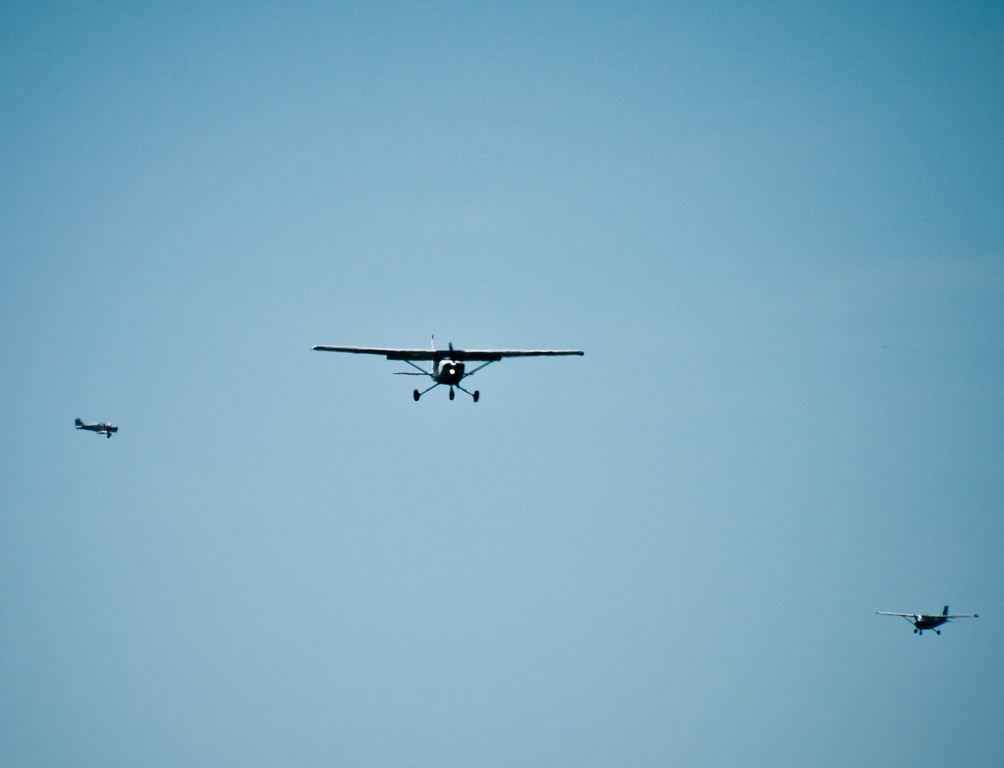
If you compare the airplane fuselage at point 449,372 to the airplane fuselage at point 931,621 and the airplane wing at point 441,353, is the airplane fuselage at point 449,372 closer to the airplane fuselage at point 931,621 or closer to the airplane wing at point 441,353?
the airplane wing at point 441,353

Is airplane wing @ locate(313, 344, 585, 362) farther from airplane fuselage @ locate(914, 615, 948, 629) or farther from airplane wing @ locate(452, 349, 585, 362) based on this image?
airplane fuselage @ locate(914, 615, 948, 629)

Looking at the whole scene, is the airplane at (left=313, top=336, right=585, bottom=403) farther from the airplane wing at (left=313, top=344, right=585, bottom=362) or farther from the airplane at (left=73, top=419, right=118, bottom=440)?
the airplane at (left=73, top=419, right=118, bottom=440)

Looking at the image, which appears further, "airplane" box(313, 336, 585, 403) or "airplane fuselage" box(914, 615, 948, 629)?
"airplane fuselage" box(914, 615, 948, 629)

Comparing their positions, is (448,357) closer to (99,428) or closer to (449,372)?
(449,372)

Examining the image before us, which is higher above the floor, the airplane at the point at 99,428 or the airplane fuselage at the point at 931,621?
the airplane at the point at 99,428

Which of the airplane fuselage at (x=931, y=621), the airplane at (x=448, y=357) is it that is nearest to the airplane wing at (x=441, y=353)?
the airplane at (x=448, y=357)

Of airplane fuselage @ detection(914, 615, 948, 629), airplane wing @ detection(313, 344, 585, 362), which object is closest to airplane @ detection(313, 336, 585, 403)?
airplane wing @ detection(313, 344, 585, 362)

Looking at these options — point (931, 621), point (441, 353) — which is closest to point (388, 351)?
point (441, 353)

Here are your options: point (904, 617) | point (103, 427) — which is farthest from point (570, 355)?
point (103, 427)

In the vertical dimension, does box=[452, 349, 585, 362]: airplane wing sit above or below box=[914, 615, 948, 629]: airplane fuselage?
above

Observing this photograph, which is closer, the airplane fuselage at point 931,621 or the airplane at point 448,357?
the airplane at point 448,357

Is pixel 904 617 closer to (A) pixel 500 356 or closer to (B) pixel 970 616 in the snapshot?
(B) pixel 970 616

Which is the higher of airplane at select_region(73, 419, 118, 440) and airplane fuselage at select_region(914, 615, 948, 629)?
airplane at select_region(73, 419, 118, 440)

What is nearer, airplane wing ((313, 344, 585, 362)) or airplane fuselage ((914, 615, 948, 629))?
airplane wing ((313, 344, 585, 362))
